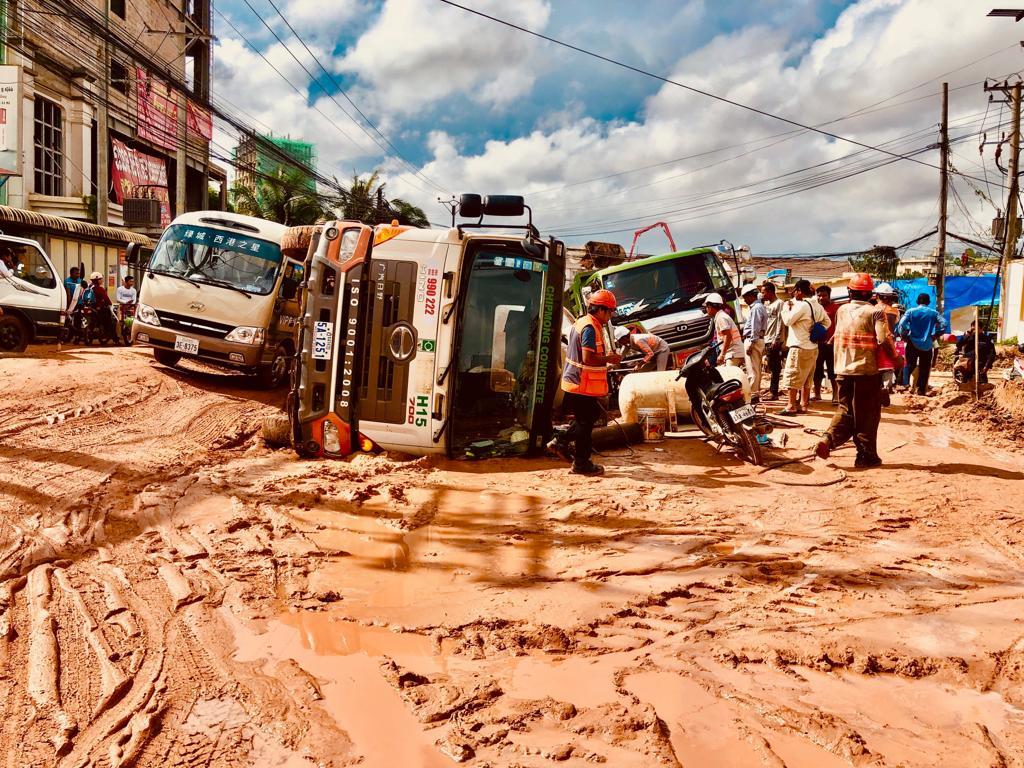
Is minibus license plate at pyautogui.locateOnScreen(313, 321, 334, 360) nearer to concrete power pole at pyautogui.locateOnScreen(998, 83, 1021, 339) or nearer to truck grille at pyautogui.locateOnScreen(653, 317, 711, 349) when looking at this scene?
truck grille at pyautogui.locateOnScreen(653, 317, 711, 349)

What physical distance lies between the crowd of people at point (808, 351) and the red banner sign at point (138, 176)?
2152 centimetres

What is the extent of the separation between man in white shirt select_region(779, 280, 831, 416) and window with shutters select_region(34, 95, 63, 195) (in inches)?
860

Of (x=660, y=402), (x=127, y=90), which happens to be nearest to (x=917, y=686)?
(x=660, y=402)

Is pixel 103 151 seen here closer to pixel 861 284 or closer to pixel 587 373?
pixel 587 373

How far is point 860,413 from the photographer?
7.21 metres

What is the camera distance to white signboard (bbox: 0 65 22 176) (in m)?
17.9

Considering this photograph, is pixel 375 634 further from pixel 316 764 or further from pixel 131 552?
pixel 131 552

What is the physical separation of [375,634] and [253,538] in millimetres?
1636

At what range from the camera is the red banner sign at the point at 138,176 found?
26.1m

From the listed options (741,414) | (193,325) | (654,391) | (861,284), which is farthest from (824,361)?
(193,325)

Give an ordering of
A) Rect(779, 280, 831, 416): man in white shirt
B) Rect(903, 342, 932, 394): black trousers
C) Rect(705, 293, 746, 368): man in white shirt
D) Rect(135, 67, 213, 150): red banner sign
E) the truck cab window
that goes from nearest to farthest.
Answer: Rect(705, 293, 746, 368): man in white shirt, Rect(779, 280, 831, 416): man in white shirt, the truck cab window, Rect(903, 342, 932, 394): black trousers, Rect(135, 67, 213, 150): red banner sign

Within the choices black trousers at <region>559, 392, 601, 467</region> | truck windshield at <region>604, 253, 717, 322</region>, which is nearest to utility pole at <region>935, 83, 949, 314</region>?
truck windshield at <region>604, 253, 717, 322</region>

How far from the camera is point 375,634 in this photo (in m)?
3.71

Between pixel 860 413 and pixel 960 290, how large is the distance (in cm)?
2641
